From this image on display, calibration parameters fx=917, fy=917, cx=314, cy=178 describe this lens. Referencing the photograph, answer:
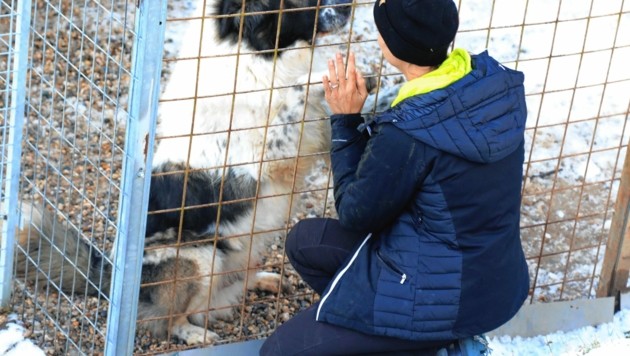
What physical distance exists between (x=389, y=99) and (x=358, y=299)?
4.20ft

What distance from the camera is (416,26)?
2.89m

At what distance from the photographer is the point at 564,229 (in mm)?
5395

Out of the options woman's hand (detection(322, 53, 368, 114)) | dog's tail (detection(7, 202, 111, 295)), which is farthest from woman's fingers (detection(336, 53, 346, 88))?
dog's tail (detection(7, 202, 111, 295))

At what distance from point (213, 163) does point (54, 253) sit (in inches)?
34.9

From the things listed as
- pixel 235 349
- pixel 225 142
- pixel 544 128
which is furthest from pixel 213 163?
pixel 544 128

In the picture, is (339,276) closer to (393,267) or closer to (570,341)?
(393,267)

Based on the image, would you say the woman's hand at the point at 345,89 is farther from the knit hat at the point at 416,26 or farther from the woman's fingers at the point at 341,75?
the knit hat at the point at 416,26

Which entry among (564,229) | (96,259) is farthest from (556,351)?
(96,259)

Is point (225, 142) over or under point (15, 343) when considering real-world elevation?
over

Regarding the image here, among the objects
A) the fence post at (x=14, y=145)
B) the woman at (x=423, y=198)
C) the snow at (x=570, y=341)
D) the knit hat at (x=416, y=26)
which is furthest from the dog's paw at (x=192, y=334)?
the knit hat at (x=416, y=26)

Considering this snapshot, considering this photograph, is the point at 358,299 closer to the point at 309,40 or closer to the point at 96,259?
the point at 309,40

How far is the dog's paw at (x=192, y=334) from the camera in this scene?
4.47m

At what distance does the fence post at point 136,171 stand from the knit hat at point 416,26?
716 millimetres

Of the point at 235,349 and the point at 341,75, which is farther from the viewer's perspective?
the point at 235,349
